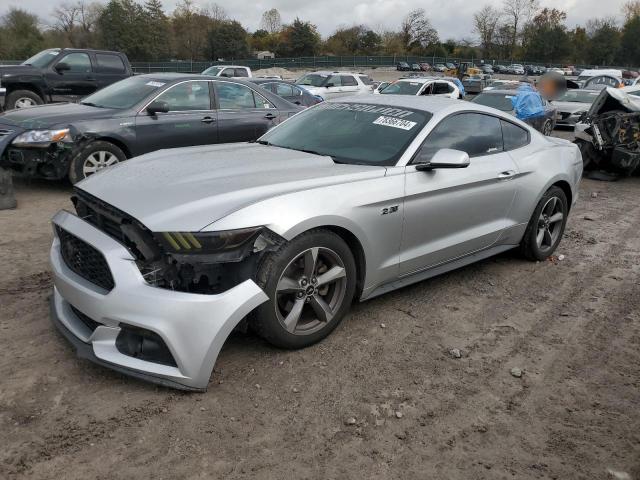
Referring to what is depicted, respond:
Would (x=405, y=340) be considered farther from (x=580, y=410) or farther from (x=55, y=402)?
(x=55, y=402)

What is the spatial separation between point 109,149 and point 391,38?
92778 millimetres

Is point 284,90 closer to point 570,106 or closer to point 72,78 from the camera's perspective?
point 72,78

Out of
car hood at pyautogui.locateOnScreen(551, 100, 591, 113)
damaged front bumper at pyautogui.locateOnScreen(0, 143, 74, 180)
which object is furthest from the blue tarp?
damaged front bumper at pyautogui.locateOnScreen(0, 143, 74, 180)

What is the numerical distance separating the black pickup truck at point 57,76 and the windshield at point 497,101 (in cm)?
921

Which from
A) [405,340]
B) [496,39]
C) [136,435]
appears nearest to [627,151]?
[405,340]

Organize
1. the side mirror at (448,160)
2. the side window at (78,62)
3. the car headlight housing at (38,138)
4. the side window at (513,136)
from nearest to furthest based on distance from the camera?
the side mirror at (448,160) → the side window at (513,136) → the car headlight housing at (38,138) → the side window at (78,62)

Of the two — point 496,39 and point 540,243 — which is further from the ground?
point 496,39

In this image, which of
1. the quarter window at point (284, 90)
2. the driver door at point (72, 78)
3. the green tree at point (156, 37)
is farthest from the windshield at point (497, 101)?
the green tree at point (156, 37)

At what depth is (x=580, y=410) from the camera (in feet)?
9.71

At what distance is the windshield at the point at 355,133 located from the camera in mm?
3908

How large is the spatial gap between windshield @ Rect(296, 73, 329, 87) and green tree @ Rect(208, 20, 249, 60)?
54.8m

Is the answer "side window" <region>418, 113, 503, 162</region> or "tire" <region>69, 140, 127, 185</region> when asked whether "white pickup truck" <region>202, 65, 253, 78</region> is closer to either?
"tire" <region>69, 140, 127, 185</region>

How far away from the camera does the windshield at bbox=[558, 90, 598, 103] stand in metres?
17.3

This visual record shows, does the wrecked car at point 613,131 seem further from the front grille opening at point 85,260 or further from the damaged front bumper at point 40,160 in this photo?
the front grille opening at point 85,260
